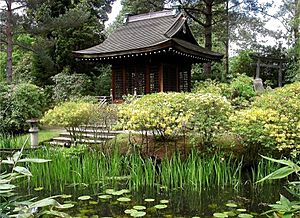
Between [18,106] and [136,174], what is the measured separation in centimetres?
679

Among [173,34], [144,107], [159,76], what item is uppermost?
[173,34]

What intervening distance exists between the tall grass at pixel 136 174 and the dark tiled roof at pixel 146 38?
6.59 metres

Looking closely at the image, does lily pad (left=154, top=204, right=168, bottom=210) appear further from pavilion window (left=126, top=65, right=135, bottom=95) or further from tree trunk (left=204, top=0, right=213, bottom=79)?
tree trunk (left=204, top=0, right=213, bottom=79)

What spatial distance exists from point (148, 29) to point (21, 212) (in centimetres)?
1368

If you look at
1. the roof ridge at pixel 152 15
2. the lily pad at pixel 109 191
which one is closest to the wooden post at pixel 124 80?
the roof ridge at pixel 152 15

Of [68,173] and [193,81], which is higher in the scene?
[193,81]

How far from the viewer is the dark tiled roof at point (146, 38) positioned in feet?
40.2

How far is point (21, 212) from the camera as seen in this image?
1225mm

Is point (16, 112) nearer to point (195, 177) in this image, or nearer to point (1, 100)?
point (1, 100)

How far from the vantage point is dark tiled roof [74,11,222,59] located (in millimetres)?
12266

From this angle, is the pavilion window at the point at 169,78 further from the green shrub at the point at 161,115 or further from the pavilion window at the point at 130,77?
the green shrub at the point at 161,115

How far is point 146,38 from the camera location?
13.2 m

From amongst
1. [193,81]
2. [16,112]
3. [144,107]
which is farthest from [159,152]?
[193,81]

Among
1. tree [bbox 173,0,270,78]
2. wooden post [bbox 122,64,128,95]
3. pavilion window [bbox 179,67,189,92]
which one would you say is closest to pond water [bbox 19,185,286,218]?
wooden post [bbox 122,64,128,95]
